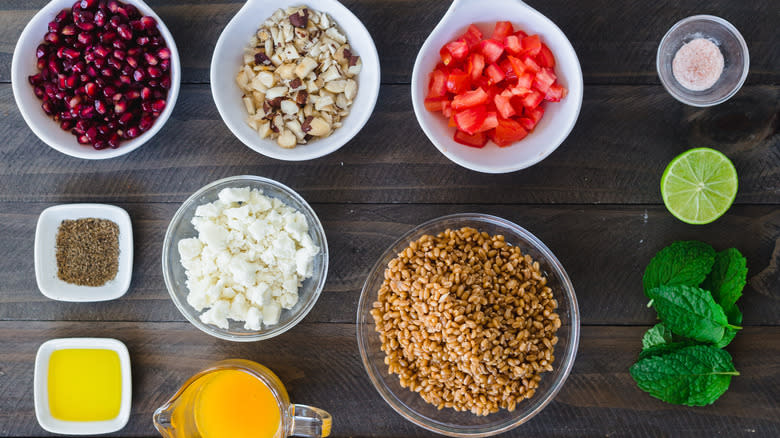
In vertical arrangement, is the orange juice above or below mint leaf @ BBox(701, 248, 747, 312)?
below

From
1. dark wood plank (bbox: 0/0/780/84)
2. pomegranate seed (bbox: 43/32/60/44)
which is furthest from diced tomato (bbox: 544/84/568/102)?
pomegranate seed (bbox: 43/32/60/44)

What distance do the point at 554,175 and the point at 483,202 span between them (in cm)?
22

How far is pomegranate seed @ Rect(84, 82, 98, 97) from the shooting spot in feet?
5.12

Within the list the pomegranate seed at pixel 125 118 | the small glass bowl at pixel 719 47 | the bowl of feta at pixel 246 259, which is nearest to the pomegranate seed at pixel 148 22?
the pomegranate seed at pixel 125 118

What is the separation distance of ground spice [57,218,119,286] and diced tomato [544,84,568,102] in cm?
129

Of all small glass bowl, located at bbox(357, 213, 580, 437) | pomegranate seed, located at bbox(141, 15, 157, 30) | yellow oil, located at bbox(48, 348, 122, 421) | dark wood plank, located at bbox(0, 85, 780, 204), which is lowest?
yellow oil, located at bbox(48, 348, 122, 421)

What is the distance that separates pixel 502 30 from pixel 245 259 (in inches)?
36.6

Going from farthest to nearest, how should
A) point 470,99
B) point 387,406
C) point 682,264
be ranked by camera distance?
1. point 387,406
2. point 682,264
3. point 470,99

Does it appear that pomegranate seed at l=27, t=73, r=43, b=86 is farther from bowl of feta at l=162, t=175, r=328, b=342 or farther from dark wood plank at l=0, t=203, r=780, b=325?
dark wood plank at l=0, t=203, r=780, b=325

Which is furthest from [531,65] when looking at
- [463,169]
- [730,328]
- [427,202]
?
[730,328]

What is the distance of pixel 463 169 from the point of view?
1.73 m

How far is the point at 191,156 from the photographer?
1.74m

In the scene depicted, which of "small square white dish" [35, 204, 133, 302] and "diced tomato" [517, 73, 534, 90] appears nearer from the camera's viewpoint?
"diced tomato" [517, 73, 534, 90]

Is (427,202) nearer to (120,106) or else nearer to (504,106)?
(504,106)
